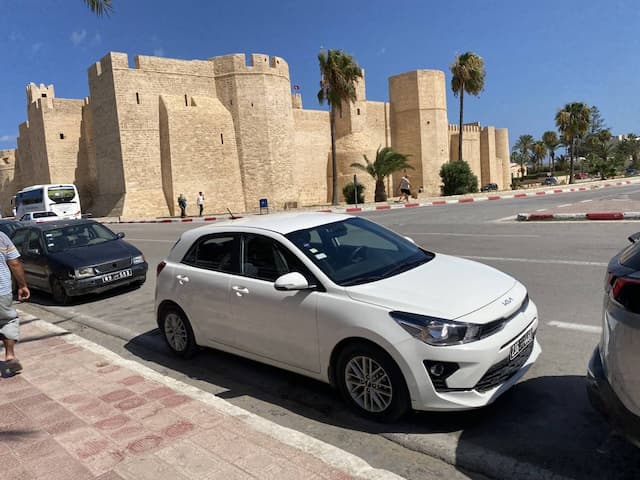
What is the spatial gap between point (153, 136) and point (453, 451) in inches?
1369

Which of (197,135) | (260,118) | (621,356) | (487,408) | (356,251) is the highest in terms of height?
(260,118)

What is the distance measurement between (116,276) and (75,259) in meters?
0.74

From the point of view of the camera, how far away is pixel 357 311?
3.49 meters

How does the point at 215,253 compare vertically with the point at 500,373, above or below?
above

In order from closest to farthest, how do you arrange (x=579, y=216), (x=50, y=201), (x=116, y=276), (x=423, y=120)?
(x=116, y=276) → (x=579, y=216) → (x=50, y=201) → (x=423, y=120)

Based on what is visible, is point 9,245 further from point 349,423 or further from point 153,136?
point 153,136

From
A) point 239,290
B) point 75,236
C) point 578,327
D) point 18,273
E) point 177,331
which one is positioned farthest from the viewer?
point 75,236

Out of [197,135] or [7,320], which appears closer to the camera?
Result: [7,320]

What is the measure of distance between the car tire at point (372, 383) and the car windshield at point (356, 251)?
1.88ft

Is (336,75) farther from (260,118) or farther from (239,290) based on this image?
(239,290)

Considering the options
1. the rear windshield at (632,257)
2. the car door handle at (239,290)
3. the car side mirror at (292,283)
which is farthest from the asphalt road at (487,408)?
the rear windshield at (632,257)

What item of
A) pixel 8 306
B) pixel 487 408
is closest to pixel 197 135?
pixel 8 306

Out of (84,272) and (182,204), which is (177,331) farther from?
(182,204)

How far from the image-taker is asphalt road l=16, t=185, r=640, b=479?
2.96m
